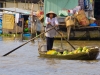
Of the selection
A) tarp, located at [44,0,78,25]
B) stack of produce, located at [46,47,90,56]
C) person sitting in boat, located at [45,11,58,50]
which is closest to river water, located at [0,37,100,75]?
stack of produce, located at [46,47,90,56]

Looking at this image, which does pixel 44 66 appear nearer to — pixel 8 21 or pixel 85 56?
pixel 85 56

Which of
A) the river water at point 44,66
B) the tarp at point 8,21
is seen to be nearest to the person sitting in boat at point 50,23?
the river water at point 44,66

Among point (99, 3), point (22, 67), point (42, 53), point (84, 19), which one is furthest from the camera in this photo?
point (99, 3)

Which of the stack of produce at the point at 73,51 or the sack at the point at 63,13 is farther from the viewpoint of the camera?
the sack at the point at 63,13

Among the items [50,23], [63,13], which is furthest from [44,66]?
[63,13]

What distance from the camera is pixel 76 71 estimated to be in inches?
404

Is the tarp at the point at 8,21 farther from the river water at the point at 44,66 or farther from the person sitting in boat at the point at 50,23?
the person sitting in boat at the point at 50,23

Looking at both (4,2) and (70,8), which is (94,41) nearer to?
(70,8)

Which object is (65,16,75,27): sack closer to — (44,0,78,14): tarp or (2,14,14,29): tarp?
(44,0,78,14): tarp

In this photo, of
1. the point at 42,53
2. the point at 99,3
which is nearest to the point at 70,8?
the point at 99,3

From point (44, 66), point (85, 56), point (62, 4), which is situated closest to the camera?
point (44, 66)

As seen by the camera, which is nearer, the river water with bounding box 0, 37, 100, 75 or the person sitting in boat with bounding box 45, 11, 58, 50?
the river water with bounding box 0, 37, 100, 75

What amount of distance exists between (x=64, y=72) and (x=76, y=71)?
1.08 feet

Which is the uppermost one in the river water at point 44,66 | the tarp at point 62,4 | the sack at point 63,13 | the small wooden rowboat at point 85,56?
the tarp at point 62,4
